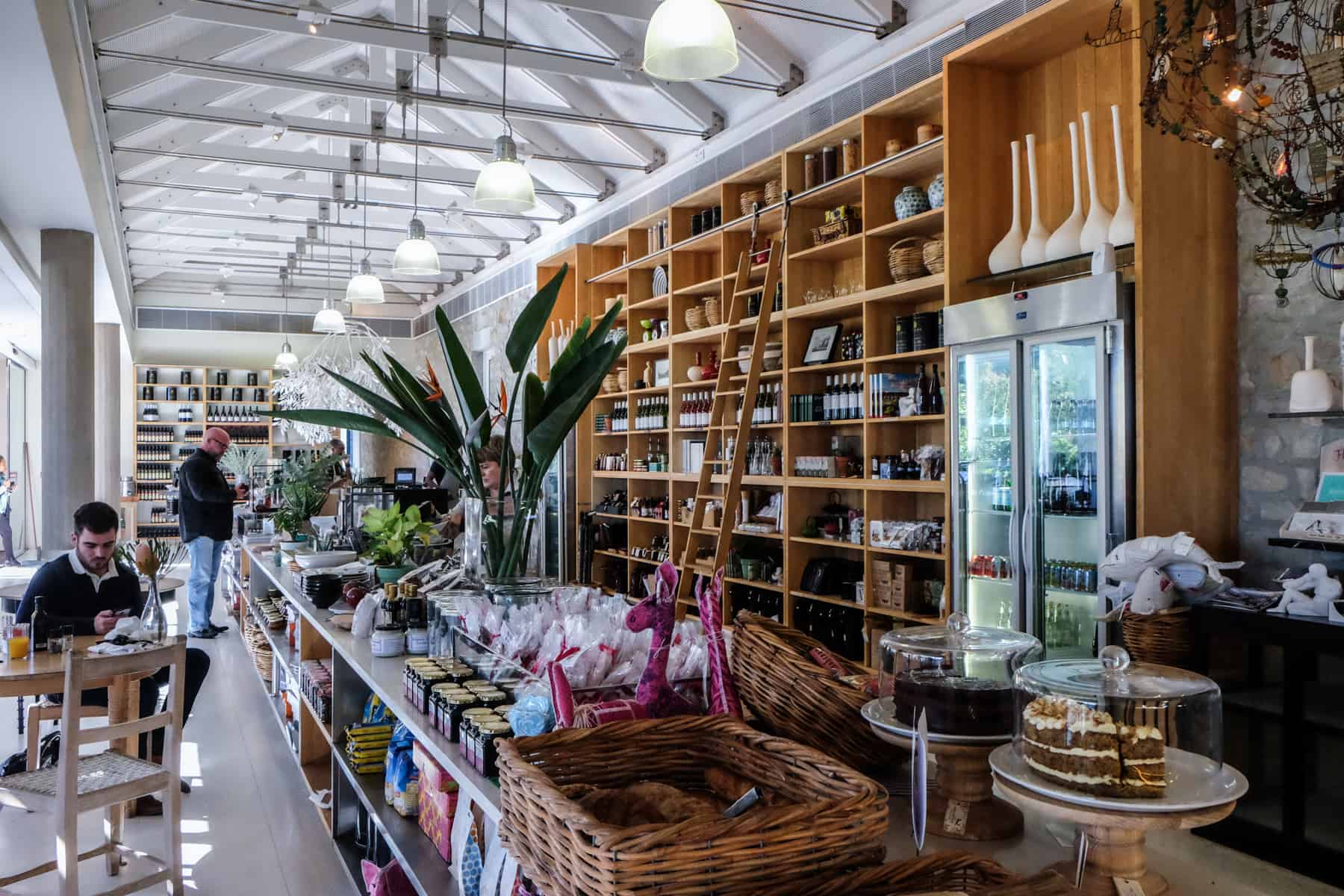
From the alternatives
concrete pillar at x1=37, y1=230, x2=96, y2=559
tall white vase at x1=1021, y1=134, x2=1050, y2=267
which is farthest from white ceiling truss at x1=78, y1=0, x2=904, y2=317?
tall white vase at x1=1021, y1=134, x2=1050, y2=267

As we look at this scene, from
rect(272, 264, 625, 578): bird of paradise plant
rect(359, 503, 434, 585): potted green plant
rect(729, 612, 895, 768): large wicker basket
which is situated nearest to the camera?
rect(729, 612, 895, 768): large wicker basket

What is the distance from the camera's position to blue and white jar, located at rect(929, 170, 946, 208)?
5242mm

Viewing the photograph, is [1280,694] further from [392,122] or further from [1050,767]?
[392,122]

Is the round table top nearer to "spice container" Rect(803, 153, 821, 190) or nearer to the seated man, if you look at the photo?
the seated man

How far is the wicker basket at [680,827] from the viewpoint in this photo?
102 cm

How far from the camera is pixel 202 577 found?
8.08 m

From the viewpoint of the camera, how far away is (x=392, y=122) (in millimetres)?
10570

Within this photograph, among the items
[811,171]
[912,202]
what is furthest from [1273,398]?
[811,171]

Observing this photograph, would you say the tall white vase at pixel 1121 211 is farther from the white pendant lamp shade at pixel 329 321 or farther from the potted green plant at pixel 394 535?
the white pendant lamp shade at pixel 329 321

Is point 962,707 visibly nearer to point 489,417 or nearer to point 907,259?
point 489,417

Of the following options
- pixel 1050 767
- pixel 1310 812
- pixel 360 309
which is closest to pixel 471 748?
pixel 1050 767

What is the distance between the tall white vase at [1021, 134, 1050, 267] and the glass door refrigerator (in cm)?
35

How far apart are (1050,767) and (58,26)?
5.45 meters

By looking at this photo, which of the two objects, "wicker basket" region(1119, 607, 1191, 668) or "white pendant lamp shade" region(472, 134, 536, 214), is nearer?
"wicker basket" region(1119, 607, 1191, 668)
